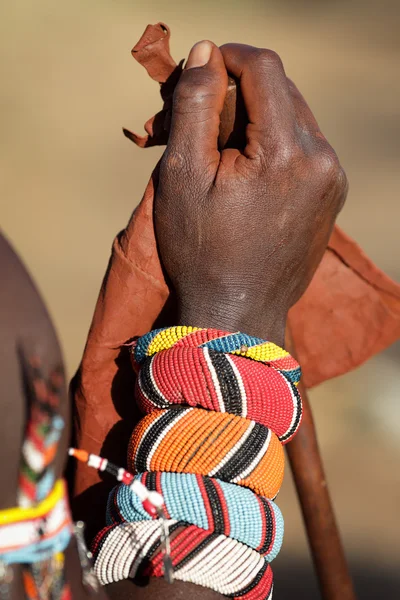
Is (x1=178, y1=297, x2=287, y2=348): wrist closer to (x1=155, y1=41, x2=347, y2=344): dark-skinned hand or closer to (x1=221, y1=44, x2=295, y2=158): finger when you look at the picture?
(x1=155, y1=41, x2=347, y2=344): dark-skinned hand

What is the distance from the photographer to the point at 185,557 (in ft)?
2.77

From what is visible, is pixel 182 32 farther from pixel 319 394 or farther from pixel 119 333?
pixel 119 333

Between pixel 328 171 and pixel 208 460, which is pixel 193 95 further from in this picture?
pixel 208 460

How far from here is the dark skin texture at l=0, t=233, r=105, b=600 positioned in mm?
585

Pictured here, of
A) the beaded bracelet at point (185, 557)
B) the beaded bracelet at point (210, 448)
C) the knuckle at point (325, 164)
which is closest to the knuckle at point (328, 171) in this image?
the knuckle at point (325, 164)

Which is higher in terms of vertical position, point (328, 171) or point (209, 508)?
point (328, 171)

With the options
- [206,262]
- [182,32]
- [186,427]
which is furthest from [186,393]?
[182,32]

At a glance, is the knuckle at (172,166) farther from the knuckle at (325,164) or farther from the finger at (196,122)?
the knuckle at (325,164)

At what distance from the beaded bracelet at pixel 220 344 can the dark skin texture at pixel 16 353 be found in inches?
14.2

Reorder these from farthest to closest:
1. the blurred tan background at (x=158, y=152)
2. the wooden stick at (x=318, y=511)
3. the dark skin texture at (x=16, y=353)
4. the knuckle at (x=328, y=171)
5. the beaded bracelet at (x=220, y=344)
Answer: the blurred tan background at (x=158, y=152) → the wooden stick at (x=318, y=511) → the knuckle at (x=328, y=171) → the beaded bracelet at (x=220, y=344) → the dark skin texture at (x=16, y=353)

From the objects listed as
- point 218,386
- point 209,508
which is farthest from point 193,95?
point 209,508

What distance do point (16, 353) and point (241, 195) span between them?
0.52 meters

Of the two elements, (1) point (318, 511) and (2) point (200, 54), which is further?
(1) point (318, 511)

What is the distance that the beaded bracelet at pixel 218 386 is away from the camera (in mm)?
933
